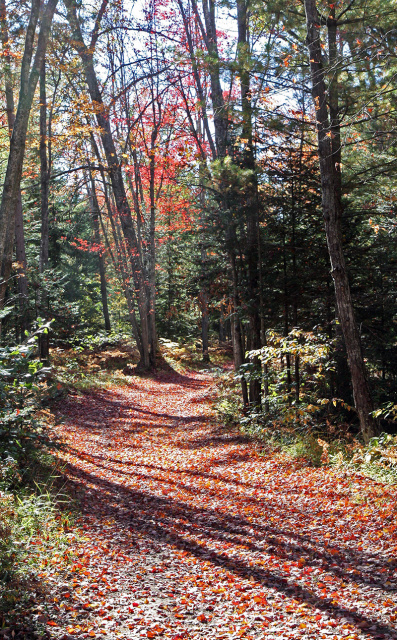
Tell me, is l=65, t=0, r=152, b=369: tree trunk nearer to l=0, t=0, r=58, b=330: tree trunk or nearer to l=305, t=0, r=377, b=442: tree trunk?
l=0, t=0, r=58, b=330: tree trunk

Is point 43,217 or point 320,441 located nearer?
point 320,441

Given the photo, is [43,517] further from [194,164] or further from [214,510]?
[194,164]

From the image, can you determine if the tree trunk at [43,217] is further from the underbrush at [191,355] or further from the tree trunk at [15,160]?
the underbrush at [191,355]

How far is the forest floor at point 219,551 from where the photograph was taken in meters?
3.86

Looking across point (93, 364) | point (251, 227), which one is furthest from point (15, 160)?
point (93, 364)

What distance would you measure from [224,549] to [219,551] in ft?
0.23

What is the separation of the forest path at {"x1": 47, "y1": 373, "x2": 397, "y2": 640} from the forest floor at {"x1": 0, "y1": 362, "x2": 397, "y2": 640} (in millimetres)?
16

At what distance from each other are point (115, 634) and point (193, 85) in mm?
17954

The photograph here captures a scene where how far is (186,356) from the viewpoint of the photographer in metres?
24.4

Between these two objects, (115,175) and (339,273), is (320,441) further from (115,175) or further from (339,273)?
(115,175)

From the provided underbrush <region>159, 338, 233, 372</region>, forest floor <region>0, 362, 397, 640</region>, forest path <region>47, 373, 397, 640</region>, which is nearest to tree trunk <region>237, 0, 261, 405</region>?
forest floor <region>0, 362, 397, 640</region>

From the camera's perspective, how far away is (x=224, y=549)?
5406 mm

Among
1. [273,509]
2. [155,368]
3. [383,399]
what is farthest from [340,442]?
[155,368]

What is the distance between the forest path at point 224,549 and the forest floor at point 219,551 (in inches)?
0.6
